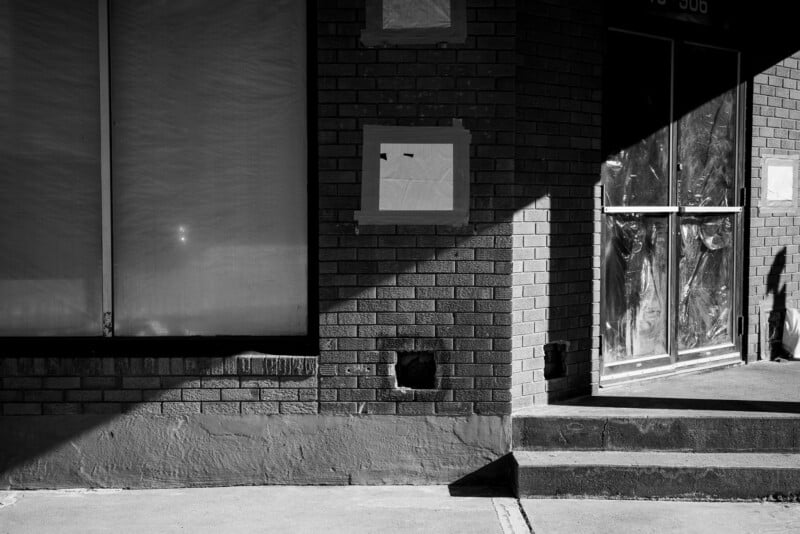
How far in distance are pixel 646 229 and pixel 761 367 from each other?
1576mm

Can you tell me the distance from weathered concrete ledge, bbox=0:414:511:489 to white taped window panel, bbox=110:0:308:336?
60cm

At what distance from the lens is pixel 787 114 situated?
7.43m

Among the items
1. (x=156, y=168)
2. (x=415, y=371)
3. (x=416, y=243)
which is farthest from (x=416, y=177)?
(x=156, y=168)

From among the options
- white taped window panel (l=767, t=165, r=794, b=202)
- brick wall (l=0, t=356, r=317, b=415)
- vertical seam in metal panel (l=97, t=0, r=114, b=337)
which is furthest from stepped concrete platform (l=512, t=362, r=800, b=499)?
vertical seam in metal panel (l=97, t=0, r=114, b=337)

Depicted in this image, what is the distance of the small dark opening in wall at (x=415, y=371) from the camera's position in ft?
18.5

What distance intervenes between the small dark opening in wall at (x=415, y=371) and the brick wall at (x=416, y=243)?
0.08 metres

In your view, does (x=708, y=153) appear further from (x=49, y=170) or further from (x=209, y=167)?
(x=49, y=170)

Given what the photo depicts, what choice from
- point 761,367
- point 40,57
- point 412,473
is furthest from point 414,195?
point 761,367

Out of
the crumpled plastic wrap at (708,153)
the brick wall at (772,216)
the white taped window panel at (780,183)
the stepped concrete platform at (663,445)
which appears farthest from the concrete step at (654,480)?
the white taped window panel at (780,183)

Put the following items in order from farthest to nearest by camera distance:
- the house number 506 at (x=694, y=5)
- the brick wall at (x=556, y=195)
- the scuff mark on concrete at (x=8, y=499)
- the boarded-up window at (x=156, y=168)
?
the house number 506 at (x=694, y=5) < the brick wall at (x=556, y=195) < the boarded-up window at (x=156, y=168) < the scuff mark on concrete at (x=8, y=499)

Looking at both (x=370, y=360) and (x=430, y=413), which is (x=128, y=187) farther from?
(x=430, y=413)

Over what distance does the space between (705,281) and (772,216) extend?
0.91 m

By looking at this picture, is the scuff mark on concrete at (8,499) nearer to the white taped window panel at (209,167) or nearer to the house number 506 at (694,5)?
the white taped window panel at (209,167)

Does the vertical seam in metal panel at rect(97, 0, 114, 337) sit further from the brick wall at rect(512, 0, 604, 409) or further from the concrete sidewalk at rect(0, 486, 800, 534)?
the brick wall at rect(512, 0, 604, 409)
